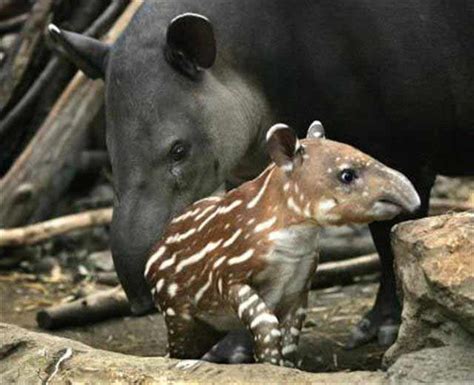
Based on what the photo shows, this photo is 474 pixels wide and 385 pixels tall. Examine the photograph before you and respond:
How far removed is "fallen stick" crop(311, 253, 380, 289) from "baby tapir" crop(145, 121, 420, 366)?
8.84ft

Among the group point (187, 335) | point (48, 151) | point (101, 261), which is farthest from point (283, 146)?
point (101, 261)

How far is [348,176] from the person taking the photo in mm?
4375

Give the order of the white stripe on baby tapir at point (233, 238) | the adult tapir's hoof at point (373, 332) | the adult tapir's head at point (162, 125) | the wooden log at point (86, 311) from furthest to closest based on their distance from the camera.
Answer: the wooden log at point (86, 311)
the adult tapir's hoof at point (373, 332)
the adult tapir's head at point (162, 125)
the white stripe on baby tapir at point (233, 238)

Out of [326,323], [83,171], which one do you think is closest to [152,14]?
[326,323]

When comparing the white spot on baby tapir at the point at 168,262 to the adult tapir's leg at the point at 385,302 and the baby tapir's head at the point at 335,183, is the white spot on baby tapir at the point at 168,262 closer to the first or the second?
the baby tapir's head at the point at 335,183

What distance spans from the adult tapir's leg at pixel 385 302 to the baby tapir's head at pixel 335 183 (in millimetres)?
1553

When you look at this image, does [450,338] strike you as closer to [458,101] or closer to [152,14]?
[458,101]

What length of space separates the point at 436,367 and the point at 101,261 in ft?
15.4

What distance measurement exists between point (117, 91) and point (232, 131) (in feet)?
1.80

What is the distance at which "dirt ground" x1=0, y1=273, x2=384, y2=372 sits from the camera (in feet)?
19.4

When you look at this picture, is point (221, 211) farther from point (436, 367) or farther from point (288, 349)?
point (436, 367)

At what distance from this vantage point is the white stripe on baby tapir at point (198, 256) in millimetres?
4691

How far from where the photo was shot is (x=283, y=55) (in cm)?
586

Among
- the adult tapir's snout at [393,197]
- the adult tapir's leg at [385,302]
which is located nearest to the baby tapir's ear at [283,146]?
the adult tapir's snout at [393,197]
